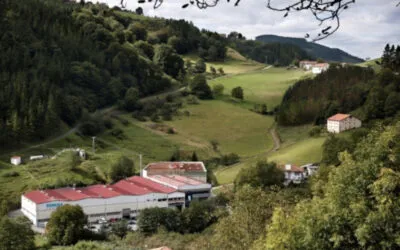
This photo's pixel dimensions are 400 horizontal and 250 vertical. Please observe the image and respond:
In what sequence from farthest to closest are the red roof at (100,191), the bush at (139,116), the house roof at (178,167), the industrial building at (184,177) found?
1. the bush at (139,116)
2. the house roof at (178,167)
3. the industrial building at (184,177)
4. the red roof at (100,191)

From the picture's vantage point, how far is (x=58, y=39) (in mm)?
69625

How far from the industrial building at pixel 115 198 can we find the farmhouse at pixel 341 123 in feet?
62.3

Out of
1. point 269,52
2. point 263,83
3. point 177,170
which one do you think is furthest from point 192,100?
point 269,52

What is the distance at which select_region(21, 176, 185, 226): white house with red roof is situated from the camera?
34.6 m

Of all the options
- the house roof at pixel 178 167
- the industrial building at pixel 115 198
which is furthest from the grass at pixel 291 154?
the industrial building at pixel 115 198

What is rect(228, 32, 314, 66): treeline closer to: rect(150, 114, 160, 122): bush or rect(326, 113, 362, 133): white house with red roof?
rect(150, 114, 160, 122): bush

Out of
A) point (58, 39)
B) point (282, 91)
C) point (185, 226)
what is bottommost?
point (185, 226)

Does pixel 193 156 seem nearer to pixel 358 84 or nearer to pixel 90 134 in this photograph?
pixel 90 134

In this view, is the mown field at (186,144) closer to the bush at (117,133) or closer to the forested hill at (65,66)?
the bush at (117,133)

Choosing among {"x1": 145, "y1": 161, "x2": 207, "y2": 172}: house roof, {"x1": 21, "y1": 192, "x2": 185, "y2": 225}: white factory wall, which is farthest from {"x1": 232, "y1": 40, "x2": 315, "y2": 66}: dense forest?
{"x1": 21, "y1": 192, "x2": 185, "y2": 225}: white factory wall

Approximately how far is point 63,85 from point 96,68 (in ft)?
21.7

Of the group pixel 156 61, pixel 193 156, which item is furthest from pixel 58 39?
pixel 193 156

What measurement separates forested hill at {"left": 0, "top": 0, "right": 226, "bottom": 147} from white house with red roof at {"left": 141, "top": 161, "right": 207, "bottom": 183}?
1248 cm

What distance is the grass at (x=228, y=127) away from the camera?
5522cm
